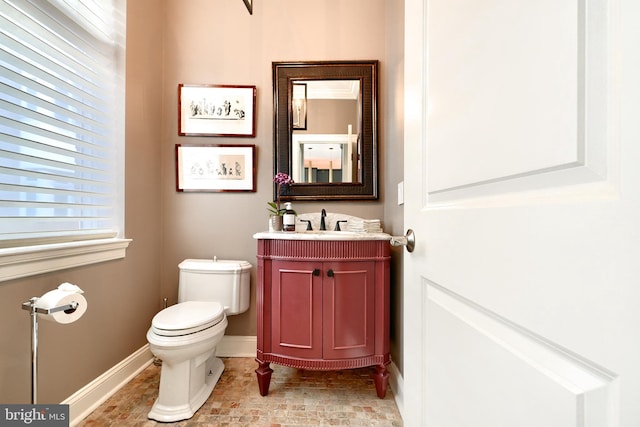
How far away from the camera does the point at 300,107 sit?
6.73ft

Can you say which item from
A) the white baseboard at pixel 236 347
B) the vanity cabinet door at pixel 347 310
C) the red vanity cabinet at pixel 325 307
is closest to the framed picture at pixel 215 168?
the red vanity cabinet at pixel 325 307

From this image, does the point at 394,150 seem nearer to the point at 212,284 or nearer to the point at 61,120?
the point at 212,284

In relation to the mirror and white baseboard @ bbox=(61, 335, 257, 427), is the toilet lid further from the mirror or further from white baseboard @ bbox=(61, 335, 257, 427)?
the mirror

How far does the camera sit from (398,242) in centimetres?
79

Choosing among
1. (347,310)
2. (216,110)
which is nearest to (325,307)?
(347,310)

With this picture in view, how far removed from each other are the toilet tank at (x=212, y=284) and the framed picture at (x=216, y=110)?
3.27 feet

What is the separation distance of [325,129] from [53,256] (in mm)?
1698

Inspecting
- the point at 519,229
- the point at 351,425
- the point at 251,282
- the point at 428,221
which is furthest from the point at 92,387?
the point at 519,229

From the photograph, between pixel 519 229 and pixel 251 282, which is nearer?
pixel 519 229

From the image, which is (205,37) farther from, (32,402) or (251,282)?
(32,402)

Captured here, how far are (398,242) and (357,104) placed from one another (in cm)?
154

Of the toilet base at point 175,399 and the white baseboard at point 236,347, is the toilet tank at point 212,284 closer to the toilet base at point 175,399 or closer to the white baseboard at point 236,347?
the white baseboard at point 236,347

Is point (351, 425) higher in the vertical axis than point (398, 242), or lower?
lower

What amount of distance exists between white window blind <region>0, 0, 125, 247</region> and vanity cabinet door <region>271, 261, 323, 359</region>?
1.09 meters
